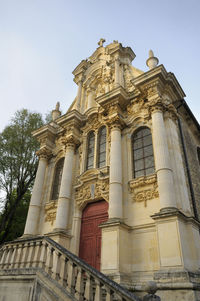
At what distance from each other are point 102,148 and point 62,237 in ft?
14.6

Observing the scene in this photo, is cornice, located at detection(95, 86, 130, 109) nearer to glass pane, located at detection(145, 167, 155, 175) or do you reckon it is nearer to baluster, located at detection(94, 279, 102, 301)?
glass pane, located at detection(145, 167, 155, 175)

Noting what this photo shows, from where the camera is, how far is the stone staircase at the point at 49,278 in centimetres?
462

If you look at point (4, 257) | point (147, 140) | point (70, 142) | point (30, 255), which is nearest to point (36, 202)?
point (70, 142)

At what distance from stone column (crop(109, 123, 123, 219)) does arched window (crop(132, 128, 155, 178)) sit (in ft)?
2.30

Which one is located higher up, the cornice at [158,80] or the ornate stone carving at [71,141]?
the cornice at [158,80]

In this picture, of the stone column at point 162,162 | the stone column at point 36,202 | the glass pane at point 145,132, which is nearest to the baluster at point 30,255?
the stone column at point 162,162

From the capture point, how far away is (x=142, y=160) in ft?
31.4

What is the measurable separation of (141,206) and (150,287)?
4.48m

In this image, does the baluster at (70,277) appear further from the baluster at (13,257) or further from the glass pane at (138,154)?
the glass pane at (138,154)

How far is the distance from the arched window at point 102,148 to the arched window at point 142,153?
63.3 inches

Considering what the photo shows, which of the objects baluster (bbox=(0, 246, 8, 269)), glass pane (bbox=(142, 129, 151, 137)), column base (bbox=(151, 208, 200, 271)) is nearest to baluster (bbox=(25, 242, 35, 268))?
baluster (bbox=(0, 246, 8, 269))

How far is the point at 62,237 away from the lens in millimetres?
9508

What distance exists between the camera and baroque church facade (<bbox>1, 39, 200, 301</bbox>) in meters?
6.80

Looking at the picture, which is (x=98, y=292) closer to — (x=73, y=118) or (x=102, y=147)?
(x=102, y=147)
